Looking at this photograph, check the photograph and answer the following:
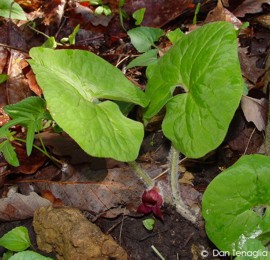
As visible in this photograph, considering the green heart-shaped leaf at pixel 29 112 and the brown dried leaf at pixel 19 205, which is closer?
the green heart-shaped leaf at pixel 29 112

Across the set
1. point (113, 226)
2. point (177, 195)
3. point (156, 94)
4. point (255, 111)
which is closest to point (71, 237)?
point (113, 226)

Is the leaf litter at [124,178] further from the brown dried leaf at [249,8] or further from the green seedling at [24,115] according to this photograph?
the green seedling at [24,115]

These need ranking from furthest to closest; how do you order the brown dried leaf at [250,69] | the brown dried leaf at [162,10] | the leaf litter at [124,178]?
the brown dried leaf at [162,10] → the brown dried leaf at [250,69] → the leaf litter at [124,178]

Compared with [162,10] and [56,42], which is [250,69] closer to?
[162,10]

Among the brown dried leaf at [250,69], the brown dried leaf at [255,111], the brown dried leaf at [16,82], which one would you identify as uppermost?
the brown dried leaf at [250,69]

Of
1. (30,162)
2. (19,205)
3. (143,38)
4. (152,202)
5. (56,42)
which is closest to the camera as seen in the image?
(152,202)

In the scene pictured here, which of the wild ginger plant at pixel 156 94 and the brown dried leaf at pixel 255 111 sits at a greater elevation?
the wild ginger plant at pixel 156 94

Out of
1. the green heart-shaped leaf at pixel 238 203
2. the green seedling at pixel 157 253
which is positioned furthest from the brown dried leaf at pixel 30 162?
the green heart-shaped leaf at pixel 238 203

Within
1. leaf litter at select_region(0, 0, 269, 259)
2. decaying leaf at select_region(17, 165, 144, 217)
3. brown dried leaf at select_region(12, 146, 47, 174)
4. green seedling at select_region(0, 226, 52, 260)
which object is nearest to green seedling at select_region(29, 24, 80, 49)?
leaf litter at select_region(0, 0, 269, 259)
